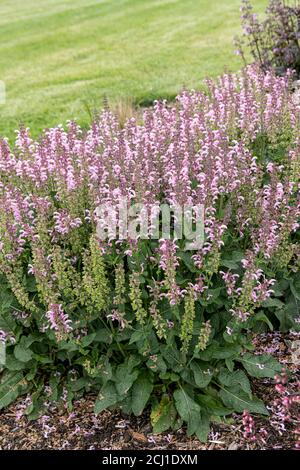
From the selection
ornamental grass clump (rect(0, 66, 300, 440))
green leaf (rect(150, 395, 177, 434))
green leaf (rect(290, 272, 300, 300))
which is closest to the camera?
ornamental grass clump (rect(0, 66, 300, 440))

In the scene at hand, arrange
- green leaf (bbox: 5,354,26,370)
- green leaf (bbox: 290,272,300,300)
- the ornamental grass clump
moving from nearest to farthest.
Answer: the ornamental grass clump < green leaf (bbox: 5,354,26,370) < green leaf (bbox: 290,272,300,300)

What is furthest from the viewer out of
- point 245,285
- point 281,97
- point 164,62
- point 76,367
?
point 164,62

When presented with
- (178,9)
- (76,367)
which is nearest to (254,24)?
(76,367)

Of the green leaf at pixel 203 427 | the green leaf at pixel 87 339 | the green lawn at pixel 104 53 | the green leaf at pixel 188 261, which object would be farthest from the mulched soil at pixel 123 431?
the green lawn at pixel 104 53

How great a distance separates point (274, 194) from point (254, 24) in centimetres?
561

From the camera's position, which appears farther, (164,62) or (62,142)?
(164,62)

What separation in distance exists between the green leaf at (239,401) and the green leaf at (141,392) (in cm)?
46

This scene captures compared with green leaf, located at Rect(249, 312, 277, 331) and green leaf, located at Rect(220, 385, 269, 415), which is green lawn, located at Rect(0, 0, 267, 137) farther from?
green leaf, located at Rect(220, 385, 269, 415)

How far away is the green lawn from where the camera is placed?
34.7ft

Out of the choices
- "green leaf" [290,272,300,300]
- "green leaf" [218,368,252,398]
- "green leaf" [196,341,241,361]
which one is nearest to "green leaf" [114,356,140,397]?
"green leaf" [196,341,241,361]

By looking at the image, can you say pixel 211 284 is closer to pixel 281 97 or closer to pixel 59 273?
pixel 59 273

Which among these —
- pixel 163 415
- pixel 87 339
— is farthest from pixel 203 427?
pixel 87 339

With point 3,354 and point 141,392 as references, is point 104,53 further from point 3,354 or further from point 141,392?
point 141,392

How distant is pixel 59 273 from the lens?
3252mm
